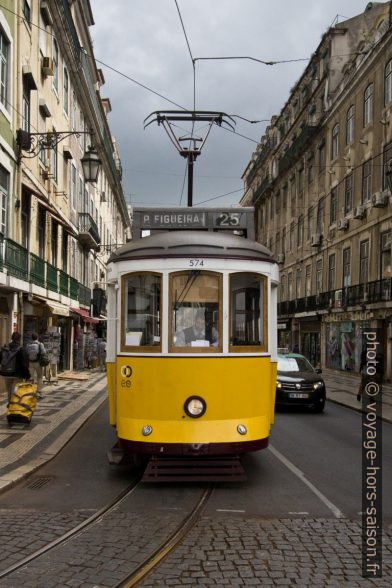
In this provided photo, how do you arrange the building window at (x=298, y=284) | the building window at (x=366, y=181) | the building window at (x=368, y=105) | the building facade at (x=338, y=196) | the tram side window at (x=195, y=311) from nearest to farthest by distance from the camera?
the tram side window at (x=195, y=311) < the building facade at (x=338, y=196) < the building window at (x=366, y=181) < the building window at (x=368, y=105) < the building window at (x=298, y=284)

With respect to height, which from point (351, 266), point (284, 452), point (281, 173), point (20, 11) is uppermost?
point (281, 173)

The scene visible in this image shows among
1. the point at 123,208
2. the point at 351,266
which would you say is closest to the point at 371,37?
the point at 351,266

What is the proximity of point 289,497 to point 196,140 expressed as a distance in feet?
37.8

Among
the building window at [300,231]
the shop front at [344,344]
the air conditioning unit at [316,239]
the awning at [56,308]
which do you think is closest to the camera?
the awning at [56,308]

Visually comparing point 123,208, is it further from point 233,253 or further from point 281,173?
point 233,253

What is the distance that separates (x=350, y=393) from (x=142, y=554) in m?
17.1

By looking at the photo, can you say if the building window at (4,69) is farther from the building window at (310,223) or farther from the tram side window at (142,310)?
the building window at (310,223)

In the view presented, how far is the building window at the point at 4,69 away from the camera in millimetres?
16047

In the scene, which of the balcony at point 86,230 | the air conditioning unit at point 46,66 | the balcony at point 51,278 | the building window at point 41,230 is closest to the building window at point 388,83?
the air conditioning unit at point 46,66

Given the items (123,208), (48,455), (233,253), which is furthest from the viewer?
(123,208)

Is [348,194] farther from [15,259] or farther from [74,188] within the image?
[15,259]

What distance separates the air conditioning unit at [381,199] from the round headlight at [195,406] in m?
21.6

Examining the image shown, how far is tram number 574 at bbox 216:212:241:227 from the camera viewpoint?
8.97 metres

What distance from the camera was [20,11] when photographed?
17359 millimetres
